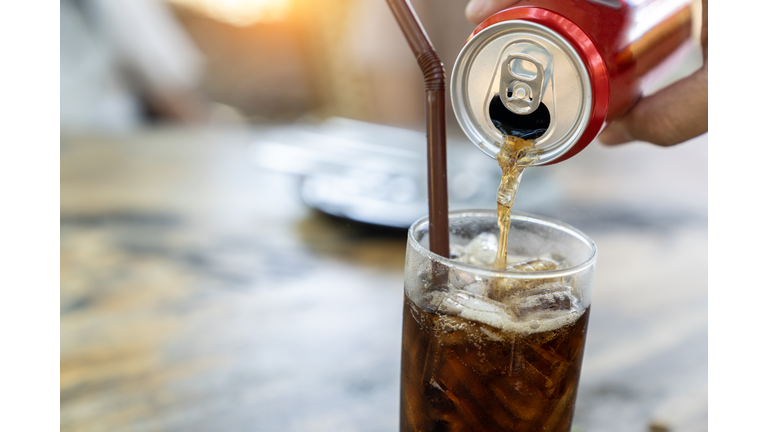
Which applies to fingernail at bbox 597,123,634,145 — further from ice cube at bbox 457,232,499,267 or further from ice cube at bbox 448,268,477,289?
ice cube at bbox 448,268,477,289

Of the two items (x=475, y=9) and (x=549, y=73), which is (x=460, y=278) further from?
(x=475, y=9)

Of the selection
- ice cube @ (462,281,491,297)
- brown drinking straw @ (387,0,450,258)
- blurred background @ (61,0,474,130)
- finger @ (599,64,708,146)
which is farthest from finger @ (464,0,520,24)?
blurred background @ (61,0,474,130)

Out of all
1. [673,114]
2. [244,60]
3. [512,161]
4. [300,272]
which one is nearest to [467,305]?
[512,161]

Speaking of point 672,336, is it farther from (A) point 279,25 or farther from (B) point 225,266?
(A) point 279,25

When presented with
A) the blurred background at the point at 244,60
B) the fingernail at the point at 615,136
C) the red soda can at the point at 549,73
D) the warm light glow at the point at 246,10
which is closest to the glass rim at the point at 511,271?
the red soda can at the point at 549,73

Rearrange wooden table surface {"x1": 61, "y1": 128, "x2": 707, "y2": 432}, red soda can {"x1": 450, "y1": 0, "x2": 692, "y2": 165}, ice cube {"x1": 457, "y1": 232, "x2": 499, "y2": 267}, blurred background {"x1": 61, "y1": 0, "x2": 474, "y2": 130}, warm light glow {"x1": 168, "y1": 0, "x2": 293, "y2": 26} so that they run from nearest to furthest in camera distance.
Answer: red soda can {"x1": 450, "y1": 0, "x2": 692, "y2": 165} → ice cube {"x1": 457, "y1": 232, "x2": 499, "y2": 267} → wooden table surface {"x1": 61, "y1": 128, "x2": 707, "y2": 432} → blurred background {"x1": 61, "y1": 0, "x2": 474, "y2": 130} → warm light glow {"x1": 168, "y1": 0, "x2": 293, "y2": 26}

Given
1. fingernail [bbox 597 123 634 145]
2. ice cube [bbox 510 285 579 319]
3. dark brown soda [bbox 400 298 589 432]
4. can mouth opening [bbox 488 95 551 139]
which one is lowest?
dark brown soda [bbox 400 298 589 432]

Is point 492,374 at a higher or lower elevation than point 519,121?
lower

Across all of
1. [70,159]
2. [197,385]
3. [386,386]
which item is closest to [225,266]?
[197,385]
